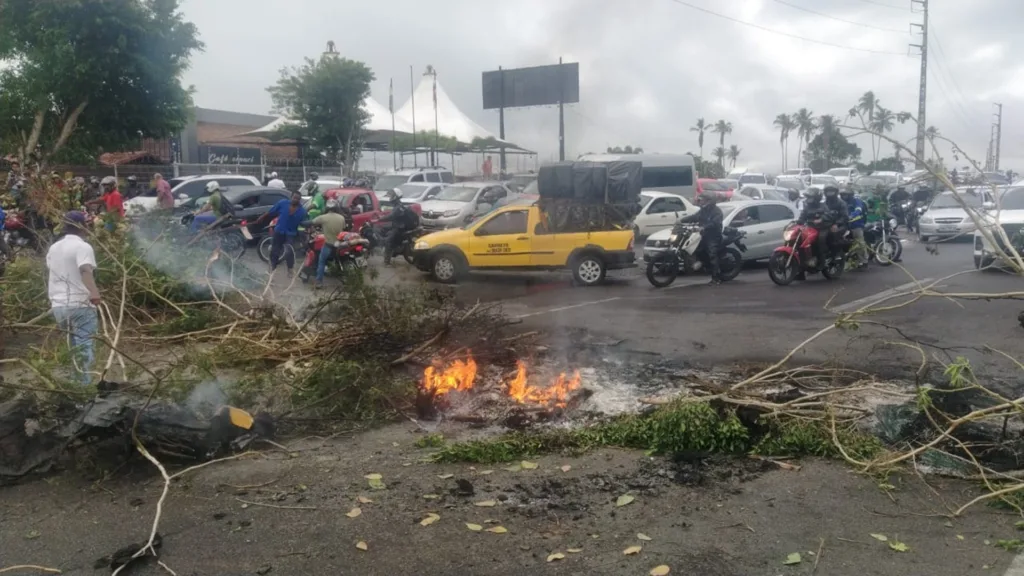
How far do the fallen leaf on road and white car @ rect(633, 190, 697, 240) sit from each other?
55.9 ft

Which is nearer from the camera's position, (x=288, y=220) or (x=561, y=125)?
(x=288, y=220)

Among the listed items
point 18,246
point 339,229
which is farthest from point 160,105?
point 339,229

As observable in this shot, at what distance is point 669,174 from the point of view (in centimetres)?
2581

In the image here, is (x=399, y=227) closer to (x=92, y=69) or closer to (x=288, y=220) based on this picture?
(x=288, y=220)

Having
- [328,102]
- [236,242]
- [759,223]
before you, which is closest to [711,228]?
[759,223]

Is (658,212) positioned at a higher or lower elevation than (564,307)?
higher

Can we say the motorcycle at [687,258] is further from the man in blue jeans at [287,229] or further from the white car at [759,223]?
the man in blue jeans at [287,229]

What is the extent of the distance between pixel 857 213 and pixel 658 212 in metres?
6.48

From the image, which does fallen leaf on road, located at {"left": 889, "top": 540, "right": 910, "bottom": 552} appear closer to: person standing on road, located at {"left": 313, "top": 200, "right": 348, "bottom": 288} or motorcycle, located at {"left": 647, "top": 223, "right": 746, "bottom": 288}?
motorcycle, located at {"left": 647, "top": 223, "right": 746, "bottom": 288}

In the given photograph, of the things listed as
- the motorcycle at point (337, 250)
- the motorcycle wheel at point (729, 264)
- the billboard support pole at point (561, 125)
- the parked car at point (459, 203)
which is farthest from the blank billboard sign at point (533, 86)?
the motorcycle at point (337, 250)

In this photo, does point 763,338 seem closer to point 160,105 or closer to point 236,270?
point 236,270

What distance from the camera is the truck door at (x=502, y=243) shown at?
570 inches

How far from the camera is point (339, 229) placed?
13.9 meters

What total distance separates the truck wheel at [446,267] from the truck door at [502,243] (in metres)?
0.29
